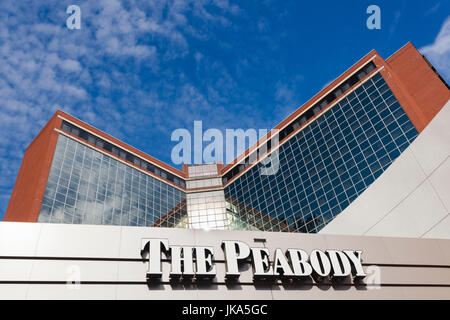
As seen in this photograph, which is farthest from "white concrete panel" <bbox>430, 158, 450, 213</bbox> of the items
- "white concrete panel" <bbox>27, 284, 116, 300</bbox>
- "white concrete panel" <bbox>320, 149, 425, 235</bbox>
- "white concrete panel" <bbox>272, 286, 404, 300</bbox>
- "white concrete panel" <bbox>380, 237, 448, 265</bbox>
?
"white concrete panel" <bbox>27, 284, 116, 300</bbox>

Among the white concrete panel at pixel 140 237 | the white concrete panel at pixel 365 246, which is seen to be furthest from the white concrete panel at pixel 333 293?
the white concrete panel at pixel 140 237

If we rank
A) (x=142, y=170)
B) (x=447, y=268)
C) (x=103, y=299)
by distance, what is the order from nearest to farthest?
(x=103, y=299)
(x=447, y=268)
(x=142, y=170)

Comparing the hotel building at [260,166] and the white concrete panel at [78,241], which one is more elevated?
the hotel building at [260,166]

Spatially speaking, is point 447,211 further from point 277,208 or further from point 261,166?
point 261,166

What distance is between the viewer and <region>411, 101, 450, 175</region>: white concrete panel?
15.8 meters

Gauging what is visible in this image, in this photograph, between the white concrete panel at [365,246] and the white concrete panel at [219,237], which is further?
the white concrete panel at [365,246]

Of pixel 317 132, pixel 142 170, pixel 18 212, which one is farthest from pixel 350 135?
pixel 18 212

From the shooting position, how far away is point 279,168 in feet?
183

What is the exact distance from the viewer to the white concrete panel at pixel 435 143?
1583 centimetres

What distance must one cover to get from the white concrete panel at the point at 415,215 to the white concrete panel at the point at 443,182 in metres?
0.21

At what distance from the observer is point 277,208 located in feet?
174

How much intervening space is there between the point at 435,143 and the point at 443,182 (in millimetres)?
1726

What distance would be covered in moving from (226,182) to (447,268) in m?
50.9

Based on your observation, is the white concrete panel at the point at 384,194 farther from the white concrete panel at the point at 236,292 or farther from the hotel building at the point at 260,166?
the white concrete panel at the point at 236,292
